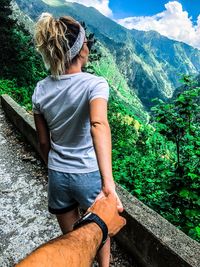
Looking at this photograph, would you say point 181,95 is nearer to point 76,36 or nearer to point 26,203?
point 26,203

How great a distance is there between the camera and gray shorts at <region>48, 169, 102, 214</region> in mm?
2113

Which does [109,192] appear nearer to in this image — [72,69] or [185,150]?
[72,69]

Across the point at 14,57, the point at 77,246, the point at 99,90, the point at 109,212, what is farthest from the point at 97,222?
the point at 14,57

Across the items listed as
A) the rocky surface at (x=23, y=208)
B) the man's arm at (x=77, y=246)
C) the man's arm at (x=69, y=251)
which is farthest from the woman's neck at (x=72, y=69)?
the rocky surface at (x=23, y=208)

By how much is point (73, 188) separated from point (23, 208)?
2.23 meters

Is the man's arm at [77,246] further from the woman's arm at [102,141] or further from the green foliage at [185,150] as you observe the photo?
the green foliage at [185,150]

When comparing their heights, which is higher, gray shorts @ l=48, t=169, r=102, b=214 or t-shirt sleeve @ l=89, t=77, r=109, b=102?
t-shirt sleeve @ l=89, t=77, r=109, b=102

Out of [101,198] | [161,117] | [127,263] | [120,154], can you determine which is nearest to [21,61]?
[120,154]

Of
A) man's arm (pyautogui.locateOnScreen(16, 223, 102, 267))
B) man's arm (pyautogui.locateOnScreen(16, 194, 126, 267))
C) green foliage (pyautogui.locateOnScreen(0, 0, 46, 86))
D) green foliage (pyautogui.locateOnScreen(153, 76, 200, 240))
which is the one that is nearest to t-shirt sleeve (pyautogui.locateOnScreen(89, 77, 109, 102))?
man's arm (pyautogui.locateOnScreen(16, 194, 126, 267))

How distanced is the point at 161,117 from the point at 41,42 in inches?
137

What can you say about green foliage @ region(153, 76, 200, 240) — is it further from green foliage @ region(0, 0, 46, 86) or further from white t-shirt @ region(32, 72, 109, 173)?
green foliage @ region(0, 0, 46, 86)

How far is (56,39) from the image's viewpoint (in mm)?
1830

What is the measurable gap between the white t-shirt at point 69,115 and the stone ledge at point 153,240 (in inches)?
42.2

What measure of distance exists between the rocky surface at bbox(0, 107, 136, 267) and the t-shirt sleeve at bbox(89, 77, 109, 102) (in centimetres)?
197
